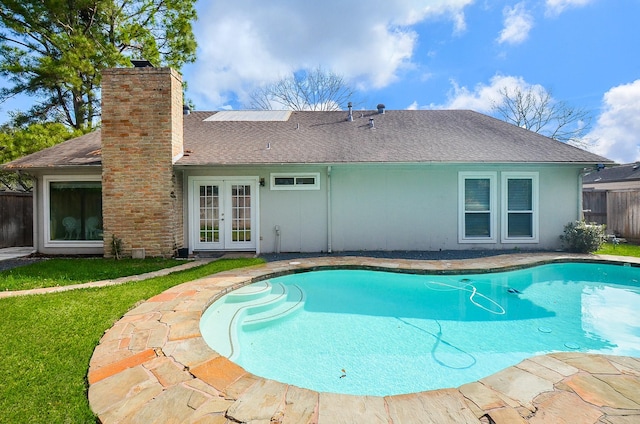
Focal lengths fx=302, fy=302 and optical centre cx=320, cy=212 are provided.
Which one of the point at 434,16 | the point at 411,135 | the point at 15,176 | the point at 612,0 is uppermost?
the point at 434,16

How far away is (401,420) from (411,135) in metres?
10.2

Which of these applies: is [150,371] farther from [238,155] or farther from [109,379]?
[238,155]

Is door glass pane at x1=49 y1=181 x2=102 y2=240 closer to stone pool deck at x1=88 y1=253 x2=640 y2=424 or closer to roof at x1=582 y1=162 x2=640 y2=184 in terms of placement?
stone pool deck at x1=88 y1=253 x2=640 y2=424

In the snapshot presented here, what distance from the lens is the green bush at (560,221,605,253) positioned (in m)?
9.08

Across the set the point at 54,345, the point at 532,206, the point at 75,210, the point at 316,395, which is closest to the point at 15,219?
the point at 75,210

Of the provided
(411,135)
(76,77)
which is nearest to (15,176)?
(76,77)

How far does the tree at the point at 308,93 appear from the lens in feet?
74.4

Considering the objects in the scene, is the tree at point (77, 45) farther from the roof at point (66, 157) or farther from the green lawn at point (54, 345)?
the green lawn at point (54, 345)

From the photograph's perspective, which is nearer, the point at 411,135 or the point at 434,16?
the point at 411,135

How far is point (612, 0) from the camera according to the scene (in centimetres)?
875

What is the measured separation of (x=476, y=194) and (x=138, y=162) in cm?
1044

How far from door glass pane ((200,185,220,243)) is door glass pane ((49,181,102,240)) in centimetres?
312

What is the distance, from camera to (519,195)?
9.80m

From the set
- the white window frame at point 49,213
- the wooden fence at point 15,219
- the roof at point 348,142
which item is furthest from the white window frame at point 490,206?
the wooden fence at point 15,219
